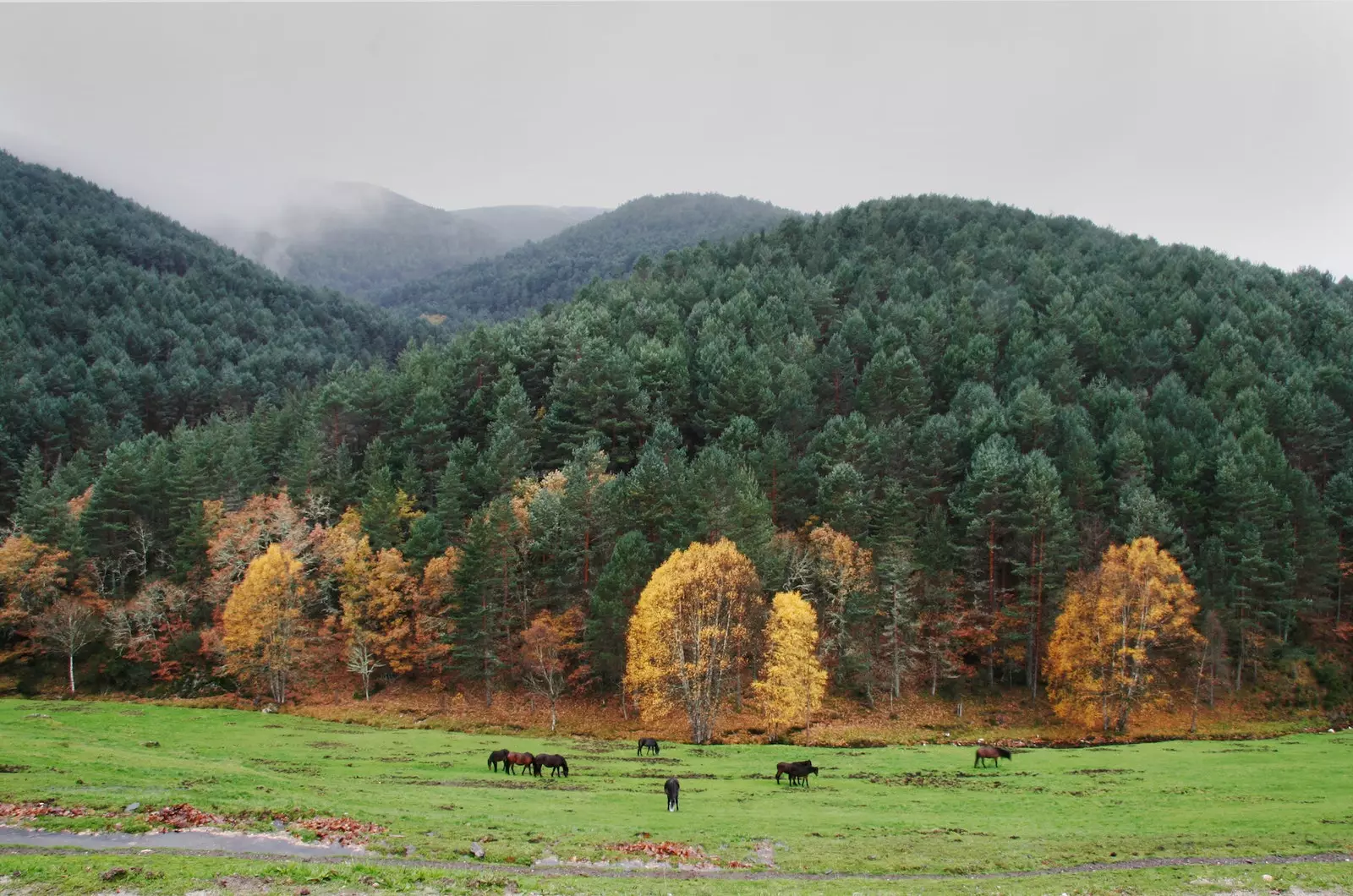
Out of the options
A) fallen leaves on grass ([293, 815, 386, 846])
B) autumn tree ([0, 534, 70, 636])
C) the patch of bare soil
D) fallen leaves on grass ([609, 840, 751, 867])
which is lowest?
fallen leaves on grass ([609, 840, 751, 867])

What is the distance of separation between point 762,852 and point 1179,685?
60712mm

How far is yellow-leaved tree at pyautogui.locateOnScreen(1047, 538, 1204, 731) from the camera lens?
6138cm

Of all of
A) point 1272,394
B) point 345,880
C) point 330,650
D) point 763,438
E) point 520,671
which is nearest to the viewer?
point 345,880

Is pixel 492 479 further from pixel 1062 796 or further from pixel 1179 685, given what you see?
pixel 1179 685

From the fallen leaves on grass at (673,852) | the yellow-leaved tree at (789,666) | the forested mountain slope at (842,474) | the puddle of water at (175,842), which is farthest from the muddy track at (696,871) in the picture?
the forested mountain slope at (842,474)

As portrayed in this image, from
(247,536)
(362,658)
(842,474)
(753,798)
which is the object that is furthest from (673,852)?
(247,536)

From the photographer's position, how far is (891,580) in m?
70.2

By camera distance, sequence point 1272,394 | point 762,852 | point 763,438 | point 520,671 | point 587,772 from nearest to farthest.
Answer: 1. point 762,852
2. point 587,772
3. point 520,671
4. point 763,438
5. point 1272,394

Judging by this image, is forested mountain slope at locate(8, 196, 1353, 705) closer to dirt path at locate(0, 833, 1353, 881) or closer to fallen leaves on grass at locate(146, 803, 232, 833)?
fallen leaves on grass at locate(146, 803, 232, 833)

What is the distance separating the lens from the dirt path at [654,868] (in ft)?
72.0

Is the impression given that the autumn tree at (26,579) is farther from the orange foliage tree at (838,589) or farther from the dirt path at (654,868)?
the orange foliage tree at (838,589)

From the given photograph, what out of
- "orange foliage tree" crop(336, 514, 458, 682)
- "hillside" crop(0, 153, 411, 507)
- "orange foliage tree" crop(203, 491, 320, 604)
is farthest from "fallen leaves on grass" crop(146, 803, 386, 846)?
"hillside" crop(0, 153, 411, 507)

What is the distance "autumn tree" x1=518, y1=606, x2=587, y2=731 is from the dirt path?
132 feet

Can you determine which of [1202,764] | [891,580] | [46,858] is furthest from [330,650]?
[1202,764]
